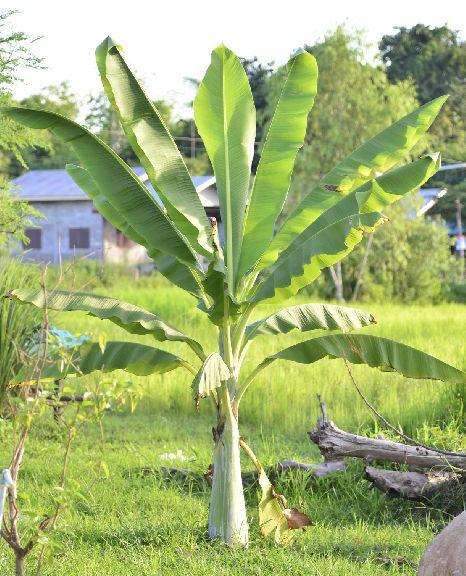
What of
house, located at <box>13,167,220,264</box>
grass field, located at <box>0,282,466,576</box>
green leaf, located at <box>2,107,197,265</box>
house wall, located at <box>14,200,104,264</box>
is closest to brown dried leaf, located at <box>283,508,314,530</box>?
grass field, located at <box>0,282,466,576</box>

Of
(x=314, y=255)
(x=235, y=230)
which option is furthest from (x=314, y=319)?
(x=235, y=230)

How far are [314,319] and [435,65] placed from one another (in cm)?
3951

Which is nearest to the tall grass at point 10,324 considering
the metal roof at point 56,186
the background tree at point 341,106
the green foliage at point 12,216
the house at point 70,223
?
the green foliage at point 12,216

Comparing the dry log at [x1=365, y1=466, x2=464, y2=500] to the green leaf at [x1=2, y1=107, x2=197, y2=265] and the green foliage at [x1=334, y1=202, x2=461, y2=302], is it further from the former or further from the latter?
the green foliage at [x1=334, y1=202, x2=461, y2=302]

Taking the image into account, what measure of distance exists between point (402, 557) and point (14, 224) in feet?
23.8

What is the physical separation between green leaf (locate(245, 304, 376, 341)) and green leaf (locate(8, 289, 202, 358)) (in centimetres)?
54

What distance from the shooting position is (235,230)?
666cm

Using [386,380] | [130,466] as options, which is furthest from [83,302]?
[386,380]

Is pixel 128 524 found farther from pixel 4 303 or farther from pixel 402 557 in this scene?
pixel 4 303

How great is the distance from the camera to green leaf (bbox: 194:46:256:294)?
6672 millimetres

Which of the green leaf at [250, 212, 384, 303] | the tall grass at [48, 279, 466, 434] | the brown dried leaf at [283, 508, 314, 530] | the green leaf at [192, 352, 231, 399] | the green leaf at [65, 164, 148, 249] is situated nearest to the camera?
the green leaf at [192, 352, 231, 399]

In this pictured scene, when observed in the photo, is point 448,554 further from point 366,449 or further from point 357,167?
point 366,449

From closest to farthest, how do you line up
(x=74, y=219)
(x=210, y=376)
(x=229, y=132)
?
1. (x=210, y=376)
2. (x=229, y=132)
3. (x=74, y=219)

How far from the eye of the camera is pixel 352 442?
782 centimetres
